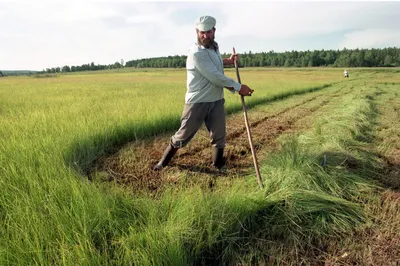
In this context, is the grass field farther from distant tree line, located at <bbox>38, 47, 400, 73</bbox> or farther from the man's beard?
distant tree line, located at <bbox>38, 47, 400, 73</bbox>

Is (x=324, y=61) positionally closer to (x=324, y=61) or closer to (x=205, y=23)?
(x=324, y=61)

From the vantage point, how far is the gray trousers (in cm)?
301

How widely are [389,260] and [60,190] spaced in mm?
2389

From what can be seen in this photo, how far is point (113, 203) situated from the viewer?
1.95 metres

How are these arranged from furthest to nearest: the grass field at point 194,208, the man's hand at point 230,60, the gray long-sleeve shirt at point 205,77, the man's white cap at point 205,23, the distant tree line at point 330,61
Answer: the distant tree line at point 330,61, the man's hand at point 230,60, the gray long-sleeve shirt at point 205,77, the man's white cap at point 205,23, the grass field at point 194,208

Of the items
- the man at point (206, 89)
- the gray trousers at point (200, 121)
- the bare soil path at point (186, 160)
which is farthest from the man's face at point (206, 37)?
the bare soil path at point (186, 160)

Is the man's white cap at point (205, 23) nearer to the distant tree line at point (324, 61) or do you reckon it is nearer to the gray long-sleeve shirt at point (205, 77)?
the gray long-sleeve shirt at point (205, 77)

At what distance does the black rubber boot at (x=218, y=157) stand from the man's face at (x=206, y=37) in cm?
123

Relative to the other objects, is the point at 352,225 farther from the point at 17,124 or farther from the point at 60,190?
the point at 17,124

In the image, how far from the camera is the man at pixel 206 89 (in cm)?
274

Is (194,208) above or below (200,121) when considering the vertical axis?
below

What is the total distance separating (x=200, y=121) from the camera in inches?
120

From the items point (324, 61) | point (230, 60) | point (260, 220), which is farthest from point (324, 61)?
point (260, 220)

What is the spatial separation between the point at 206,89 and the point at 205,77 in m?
0.15
